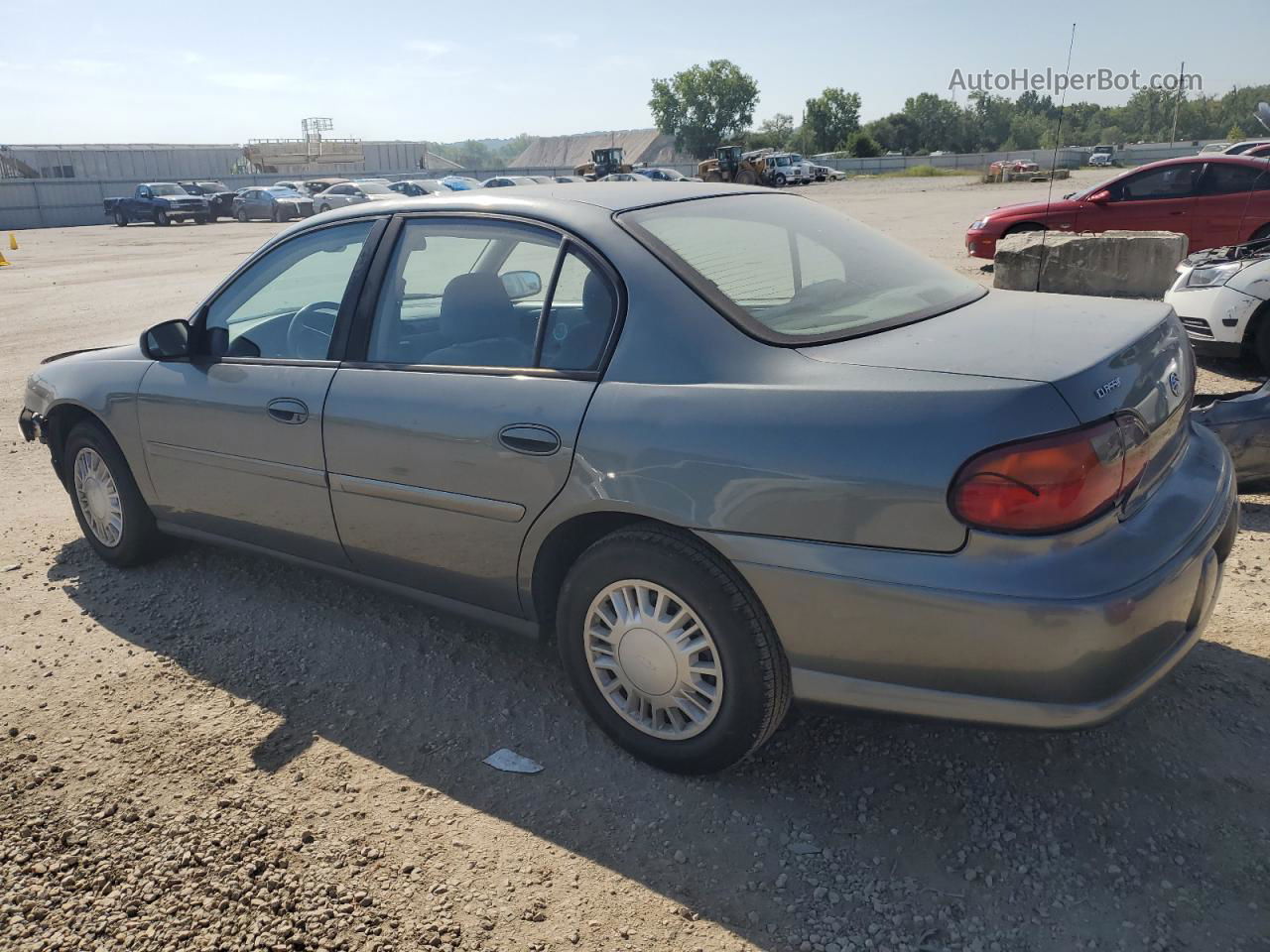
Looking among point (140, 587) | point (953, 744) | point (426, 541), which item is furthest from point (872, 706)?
point (140, 587)

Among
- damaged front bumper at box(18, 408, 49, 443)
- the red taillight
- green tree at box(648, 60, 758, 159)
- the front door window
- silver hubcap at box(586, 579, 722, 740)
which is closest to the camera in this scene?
the red taillight

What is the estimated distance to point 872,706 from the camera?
2418mm

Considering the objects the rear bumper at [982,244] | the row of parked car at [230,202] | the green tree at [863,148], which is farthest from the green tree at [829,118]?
the rear bumper at [982,244]

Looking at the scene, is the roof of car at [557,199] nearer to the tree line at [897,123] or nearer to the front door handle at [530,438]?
the front door handle at [530,438]

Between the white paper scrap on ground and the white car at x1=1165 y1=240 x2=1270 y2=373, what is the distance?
630 centimetres

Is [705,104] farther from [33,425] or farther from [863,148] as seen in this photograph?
[33,425]

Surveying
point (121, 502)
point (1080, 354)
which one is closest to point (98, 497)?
point (121, 502)

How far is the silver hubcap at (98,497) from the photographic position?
14.6 feet

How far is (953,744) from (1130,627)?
0.90 metres

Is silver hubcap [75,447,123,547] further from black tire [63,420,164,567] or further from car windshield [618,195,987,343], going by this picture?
car windshield [618,195,987,343]

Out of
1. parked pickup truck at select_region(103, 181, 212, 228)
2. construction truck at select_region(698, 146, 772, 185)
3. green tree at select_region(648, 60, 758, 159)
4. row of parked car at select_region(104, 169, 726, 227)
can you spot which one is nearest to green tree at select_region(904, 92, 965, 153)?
green tree at select_region(648, 60, 758, 159)

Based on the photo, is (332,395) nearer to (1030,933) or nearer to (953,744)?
(953,744)

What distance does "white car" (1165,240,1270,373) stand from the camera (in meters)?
6.86

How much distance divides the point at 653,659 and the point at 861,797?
2.28 ft
